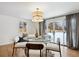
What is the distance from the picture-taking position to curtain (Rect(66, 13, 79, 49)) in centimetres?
114

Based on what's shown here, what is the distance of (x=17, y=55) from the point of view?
1.17 m

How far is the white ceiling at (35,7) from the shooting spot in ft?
3.69

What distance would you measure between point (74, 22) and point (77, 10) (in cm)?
15

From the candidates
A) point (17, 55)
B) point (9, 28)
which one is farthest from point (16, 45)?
point (9, 28)

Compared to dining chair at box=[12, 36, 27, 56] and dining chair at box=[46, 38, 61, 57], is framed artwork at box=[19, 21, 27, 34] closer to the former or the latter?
dining chair at box=[12, 36, 27, 56]

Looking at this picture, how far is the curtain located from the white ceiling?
0.08 m

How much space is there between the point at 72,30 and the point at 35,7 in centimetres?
55

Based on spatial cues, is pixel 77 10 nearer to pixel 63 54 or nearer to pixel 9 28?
pixel 63 54

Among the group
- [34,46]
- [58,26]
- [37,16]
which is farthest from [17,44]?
[58,26]

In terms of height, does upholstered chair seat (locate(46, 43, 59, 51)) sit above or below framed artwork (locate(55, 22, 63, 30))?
below

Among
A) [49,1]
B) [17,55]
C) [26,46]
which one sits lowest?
[17,55]

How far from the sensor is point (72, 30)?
117 centimetres

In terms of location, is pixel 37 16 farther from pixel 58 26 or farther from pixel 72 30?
pixel 72 30

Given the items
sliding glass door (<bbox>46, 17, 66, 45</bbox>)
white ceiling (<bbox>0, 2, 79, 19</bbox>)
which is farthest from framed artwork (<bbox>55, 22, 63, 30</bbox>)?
white ceiling (<bbox>0, 2, 79, 19</bbox>)
